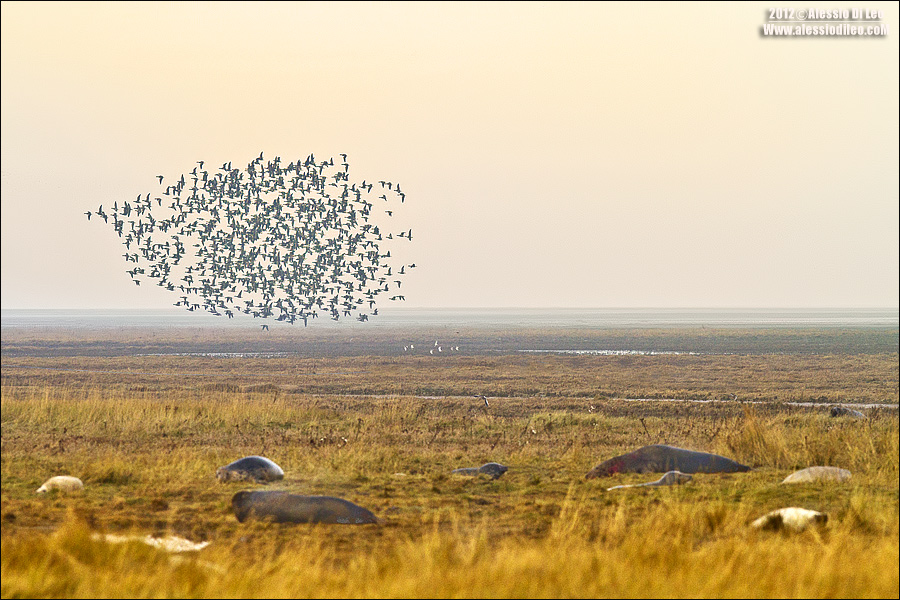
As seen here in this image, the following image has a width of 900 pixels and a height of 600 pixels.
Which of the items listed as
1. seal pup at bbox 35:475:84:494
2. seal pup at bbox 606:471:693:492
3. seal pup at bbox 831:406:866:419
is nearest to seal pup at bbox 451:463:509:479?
seal pup at bbox 606:471:693:492

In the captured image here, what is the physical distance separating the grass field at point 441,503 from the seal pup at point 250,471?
1.17 feet

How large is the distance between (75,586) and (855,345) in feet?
242

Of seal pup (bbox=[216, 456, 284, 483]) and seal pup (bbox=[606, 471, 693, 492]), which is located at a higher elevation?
seal pup (bbox=[216, 456, 284, 483])

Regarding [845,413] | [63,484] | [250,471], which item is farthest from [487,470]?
[845,413]

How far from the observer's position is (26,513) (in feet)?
31.5

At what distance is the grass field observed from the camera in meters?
7.04

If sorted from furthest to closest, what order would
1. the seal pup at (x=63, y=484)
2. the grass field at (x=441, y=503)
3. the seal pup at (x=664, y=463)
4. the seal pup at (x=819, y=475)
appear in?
1. the seal pup at (x=664, y=463)
2. the seal pup at (x=819, y=475)
3. the seal pup at (x=63, y=484)
4. the grass field at (x=441, y=503)

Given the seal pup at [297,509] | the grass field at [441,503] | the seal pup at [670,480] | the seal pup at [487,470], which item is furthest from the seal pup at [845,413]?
the seal pup at [297,509]

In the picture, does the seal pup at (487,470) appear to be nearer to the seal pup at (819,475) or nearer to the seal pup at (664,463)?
the seal pup at (664,463)

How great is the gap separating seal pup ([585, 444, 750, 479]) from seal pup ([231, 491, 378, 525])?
4.49 meters

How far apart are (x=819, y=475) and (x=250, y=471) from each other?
299 inches

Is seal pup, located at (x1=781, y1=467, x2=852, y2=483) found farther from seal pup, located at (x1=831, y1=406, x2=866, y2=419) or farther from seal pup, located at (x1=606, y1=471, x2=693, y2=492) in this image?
seal pup, located at (x1=831, y1=406, x2=866, y2=419)

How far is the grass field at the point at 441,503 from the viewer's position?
23.1ft

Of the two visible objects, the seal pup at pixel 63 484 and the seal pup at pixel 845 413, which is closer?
the seal pup at pixel 63 484
